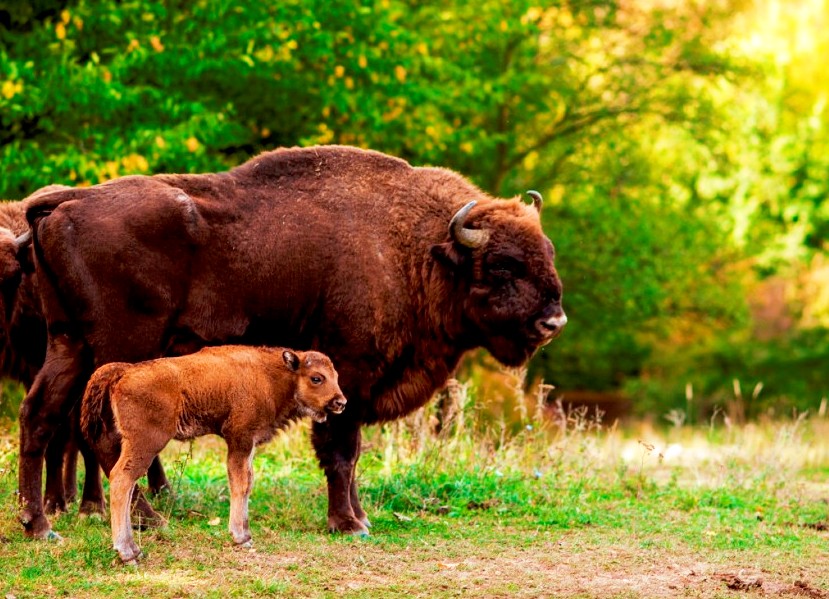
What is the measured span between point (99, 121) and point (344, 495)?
8668 millimetres

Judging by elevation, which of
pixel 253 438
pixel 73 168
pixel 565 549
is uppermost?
pixel 73 168

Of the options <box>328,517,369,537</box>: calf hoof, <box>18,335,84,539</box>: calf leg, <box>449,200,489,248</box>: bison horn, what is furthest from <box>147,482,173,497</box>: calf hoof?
<box>449,200,489,248</box>: bison horn

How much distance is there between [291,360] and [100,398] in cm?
127

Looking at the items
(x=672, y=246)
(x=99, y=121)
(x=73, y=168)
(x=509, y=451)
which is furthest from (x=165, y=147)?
(x=672, y=246)

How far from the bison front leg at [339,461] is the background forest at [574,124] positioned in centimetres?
483

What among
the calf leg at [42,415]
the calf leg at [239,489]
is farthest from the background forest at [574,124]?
the calf leg at [239,489]

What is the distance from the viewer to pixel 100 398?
717 cm

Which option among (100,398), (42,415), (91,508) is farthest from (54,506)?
(100,398)

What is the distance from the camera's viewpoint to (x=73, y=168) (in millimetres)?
13578

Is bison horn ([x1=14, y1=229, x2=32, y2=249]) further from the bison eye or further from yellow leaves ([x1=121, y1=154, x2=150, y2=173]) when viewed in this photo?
yellow leaves ([x1=121, y1=154, x2=150, y2=173])

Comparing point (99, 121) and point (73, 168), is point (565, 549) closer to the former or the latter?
point (73, 168)

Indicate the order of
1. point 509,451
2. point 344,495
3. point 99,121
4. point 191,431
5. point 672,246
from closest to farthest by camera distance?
1. point 191,431
2. point 344,495
3. point 509,451
4. point 99,121
5. point 672,246

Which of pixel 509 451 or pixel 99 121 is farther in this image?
pixel 99 121

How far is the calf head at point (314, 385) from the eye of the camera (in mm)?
7684
